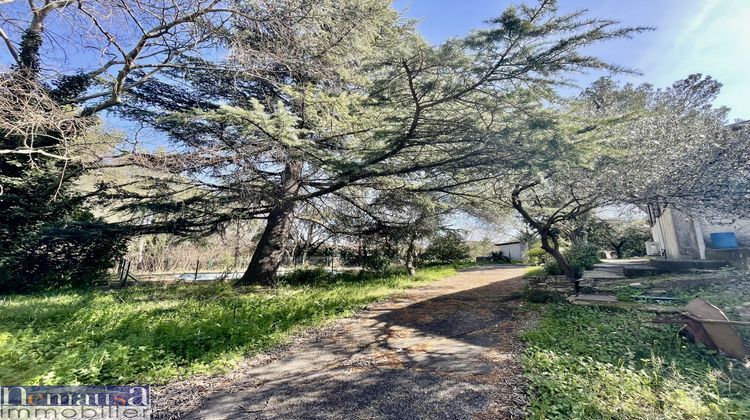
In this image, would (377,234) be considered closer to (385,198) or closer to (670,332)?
(385,198)

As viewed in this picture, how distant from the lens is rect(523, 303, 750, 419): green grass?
2.68m

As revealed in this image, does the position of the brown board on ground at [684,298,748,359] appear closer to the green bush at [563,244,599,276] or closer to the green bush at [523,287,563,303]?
the green bush at [523,287,563,303]

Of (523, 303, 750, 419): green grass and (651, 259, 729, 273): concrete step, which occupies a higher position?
(651, 259, 729, 273): concrete step

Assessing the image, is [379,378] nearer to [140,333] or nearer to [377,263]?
[140,333]

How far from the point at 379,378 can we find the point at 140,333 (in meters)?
4.26

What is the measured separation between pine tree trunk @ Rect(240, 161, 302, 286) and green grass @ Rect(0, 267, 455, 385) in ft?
9.17

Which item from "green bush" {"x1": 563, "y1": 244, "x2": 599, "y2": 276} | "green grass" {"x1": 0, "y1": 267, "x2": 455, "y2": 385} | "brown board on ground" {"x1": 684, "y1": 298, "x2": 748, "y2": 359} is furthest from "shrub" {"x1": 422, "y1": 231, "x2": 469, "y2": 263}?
"brown board on ground" {"x1": 684, "y1": 298, "x2": 748, "y2": 359}

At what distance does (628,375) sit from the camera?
10.7 feet

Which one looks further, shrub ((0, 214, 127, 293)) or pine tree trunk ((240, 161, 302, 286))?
pine tree trunk ((240, 161, 302, 286))

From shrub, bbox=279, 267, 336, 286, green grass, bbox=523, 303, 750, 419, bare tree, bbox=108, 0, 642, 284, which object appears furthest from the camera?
shrub, bbox=279, 267, 336, 286
